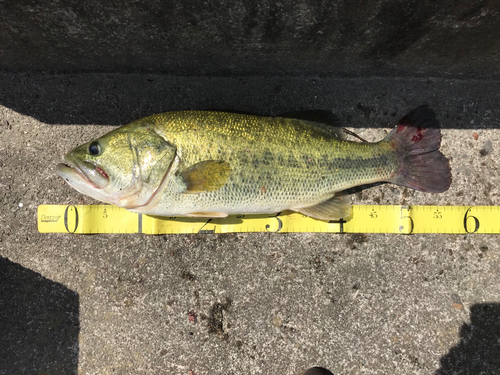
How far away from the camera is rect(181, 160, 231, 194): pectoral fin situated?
7.59 feet

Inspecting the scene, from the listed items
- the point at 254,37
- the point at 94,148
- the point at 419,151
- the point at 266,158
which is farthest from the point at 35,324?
the point at 419,151

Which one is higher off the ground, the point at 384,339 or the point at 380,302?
the point at 380,302

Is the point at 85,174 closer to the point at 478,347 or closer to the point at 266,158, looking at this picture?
the point at 266,158

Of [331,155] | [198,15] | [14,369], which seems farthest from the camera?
[14,369]

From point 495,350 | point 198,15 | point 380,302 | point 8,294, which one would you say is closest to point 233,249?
point 380,302

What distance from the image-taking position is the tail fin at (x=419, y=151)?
2725 millimetres

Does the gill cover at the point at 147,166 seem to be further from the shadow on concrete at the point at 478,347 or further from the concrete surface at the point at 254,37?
the shadow on concrete at the point at 478,347

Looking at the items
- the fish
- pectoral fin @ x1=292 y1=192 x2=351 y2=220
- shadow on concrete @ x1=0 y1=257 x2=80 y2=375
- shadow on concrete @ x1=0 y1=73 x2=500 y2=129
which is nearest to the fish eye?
the fish

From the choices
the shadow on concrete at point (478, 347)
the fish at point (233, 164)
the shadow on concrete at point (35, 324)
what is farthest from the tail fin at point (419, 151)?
the shadow on concrete at point (35, 324)

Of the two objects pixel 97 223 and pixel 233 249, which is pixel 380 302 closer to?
pixel 233 249

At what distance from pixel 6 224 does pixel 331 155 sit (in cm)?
315

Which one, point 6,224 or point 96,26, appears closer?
point 96,26

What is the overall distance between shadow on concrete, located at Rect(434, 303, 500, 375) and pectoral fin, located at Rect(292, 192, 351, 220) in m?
1.62

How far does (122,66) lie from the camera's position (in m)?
2.83
